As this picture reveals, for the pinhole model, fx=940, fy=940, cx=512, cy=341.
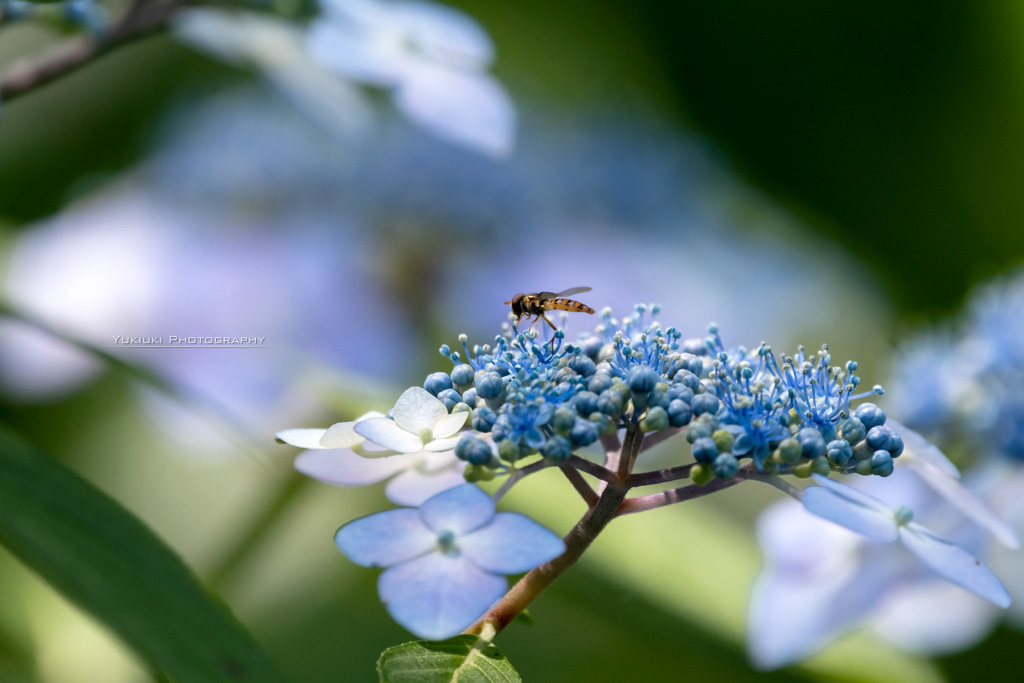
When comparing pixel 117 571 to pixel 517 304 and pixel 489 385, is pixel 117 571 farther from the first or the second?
pixel 517 304

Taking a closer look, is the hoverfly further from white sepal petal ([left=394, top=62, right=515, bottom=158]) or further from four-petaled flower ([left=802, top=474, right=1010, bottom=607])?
four-petaled flower ([left=802, top=474, right=1010, bottom=607])

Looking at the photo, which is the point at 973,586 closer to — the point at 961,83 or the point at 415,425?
the point at 415,425

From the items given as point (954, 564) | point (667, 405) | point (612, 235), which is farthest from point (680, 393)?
point (612, 235)

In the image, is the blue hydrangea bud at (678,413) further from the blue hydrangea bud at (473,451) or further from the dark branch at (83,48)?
the dark branch at (83,48)

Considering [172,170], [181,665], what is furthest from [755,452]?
[172,170]

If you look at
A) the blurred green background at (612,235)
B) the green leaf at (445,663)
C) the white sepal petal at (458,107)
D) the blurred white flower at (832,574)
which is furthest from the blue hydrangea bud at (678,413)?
the blurred green background at (612,235)

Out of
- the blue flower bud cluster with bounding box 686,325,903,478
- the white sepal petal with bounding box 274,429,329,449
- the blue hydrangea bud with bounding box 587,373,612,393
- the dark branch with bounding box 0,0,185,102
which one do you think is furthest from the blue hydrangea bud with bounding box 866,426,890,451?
the dark branch with bounding box 0,0,185,102
